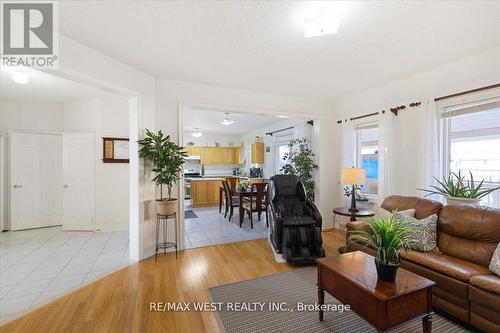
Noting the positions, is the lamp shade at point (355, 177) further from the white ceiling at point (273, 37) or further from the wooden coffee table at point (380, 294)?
the wooden coffee table at point (380, 294)

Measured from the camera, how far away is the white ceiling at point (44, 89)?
137 inches

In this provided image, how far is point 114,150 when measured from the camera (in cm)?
458

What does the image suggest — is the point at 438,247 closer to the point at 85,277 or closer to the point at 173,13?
the point at 173,13

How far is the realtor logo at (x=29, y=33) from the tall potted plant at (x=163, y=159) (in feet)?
3.98

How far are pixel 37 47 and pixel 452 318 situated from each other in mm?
4414

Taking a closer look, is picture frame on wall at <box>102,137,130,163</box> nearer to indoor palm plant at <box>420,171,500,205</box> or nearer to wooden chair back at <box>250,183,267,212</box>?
wooden chair back at <box>250,183,267,212</box>

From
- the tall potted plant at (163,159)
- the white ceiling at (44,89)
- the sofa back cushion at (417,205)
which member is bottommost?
the sofa back cushion at (417,205)

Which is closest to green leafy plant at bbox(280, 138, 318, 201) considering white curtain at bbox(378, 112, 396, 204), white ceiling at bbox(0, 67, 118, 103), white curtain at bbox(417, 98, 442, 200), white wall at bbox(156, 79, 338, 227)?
white wall at bbox(156, 79, 338, 227)

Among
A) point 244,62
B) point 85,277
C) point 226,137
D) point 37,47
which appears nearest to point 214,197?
point 226,137

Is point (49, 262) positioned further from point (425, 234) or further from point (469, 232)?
point (469, 232)

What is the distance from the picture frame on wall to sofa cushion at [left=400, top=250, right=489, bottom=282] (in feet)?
16.1

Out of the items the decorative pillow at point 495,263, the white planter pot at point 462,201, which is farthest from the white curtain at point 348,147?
the decorative pillow at point 495,263

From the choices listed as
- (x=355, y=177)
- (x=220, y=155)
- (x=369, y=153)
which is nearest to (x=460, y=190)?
(x=355, y=177)

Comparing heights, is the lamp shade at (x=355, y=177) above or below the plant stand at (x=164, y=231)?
above
